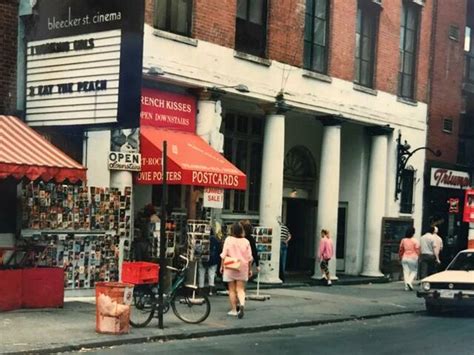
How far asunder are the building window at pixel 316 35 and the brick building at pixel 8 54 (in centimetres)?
872

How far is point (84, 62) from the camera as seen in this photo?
530 inches

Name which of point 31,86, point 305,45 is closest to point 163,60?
point 31,86

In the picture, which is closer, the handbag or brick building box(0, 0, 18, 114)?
the handbag

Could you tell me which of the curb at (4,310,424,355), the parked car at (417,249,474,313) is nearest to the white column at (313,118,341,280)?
the parked car at (417,249,474,313)

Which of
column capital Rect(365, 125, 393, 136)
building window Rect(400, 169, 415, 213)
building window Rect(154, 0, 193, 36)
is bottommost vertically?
building window Rect(400, 169, 415, 213)

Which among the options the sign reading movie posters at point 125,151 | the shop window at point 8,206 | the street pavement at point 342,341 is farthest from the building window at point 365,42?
the shop window at point 8,206

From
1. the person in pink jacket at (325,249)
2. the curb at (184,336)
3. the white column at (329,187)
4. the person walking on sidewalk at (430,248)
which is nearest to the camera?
the curb at (184,336)

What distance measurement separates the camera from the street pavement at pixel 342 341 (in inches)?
409

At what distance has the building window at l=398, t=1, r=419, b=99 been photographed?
2453cm

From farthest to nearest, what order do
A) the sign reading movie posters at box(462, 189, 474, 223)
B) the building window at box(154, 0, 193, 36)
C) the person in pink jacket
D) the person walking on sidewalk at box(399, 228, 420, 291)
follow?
1. the sign reading movie posters at box(462, 189, 474, 223)
2. the person walking on sidewalk at box(399, 228, 420, 291)
3. the person in pink jacket
4. the building window at box(154, 0, 193, 36)

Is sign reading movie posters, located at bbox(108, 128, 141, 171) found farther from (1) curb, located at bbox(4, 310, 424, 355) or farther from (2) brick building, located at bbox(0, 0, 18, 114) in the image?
(1) curb, located at bbox(4, 310, 424, 355)

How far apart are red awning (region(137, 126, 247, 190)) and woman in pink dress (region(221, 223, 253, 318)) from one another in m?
2.10

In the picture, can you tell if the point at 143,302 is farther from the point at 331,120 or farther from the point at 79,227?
the point at 331,120

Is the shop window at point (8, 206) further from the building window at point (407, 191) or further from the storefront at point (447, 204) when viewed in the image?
the storefront at point (447, 204)
